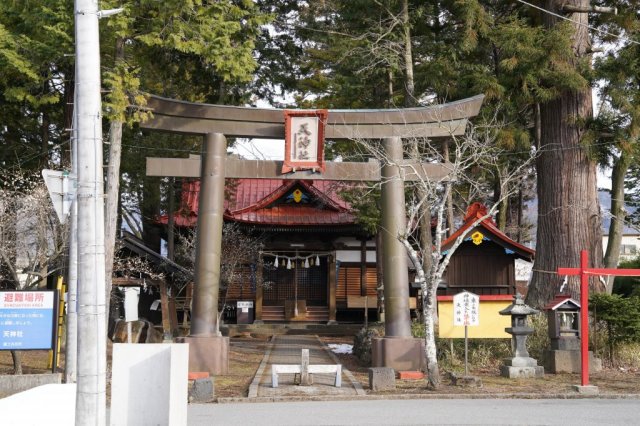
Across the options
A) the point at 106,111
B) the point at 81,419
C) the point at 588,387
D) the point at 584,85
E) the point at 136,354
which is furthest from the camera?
the point at 584,85

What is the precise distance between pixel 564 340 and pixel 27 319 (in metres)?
10.3

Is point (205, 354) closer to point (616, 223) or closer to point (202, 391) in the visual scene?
point (202, 391)

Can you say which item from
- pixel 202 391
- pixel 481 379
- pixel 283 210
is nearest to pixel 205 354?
pixel 202 391

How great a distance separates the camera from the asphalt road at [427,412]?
31.8ft

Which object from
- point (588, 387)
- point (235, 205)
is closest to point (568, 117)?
point (588, 387)

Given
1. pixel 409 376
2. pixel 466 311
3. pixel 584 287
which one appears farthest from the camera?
pixel 409 376

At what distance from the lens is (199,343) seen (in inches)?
578

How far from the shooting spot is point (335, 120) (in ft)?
52.0

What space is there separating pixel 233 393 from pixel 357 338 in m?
6.79

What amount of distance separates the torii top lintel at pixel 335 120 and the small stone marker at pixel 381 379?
518cm

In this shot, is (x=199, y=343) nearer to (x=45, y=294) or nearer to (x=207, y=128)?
(x=45, y=294)

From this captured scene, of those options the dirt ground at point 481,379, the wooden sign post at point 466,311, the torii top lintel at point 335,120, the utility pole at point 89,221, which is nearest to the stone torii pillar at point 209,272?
the torii top lintel at point 335,120

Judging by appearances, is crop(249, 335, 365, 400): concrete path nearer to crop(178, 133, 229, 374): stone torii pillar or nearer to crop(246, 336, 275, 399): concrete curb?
crop(246, 336, 275, 399): concrete curb

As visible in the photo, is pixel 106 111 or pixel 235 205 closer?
pixel 106 111
